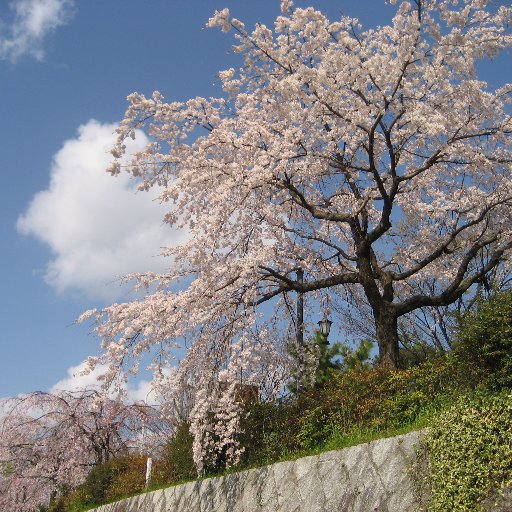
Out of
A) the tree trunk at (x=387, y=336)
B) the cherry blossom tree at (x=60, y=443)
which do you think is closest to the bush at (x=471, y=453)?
the tree trunk at (x=387, y=336)

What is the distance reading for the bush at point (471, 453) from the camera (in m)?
7.05

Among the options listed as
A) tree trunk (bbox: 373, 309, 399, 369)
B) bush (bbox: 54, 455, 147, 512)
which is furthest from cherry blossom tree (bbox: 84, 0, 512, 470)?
bush (bbox: 54, 455, 147, 512)

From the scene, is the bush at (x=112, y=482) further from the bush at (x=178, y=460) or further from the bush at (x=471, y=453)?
the bush at (x=471, y=453)

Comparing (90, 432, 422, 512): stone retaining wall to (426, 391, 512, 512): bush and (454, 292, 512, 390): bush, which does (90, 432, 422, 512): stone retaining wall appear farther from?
(454, 292, 512, 390): bush

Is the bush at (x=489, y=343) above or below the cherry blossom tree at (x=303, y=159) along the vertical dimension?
below

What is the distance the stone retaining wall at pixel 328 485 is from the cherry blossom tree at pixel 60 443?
8753mm

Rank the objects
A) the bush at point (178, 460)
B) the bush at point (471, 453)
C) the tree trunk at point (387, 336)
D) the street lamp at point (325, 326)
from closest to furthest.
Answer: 1. the bush at point (471, 453)
2. the tree trunk at point (387, 336)
3. the bush at point (178, 460)
4. the street lamp at point (325, 326)

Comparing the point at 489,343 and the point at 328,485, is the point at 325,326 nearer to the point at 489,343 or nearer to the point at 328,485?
the point at 328,485

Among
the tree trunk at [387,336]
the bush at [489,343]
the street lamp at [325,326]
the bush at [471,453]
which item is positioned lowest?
the bush at [471,453]

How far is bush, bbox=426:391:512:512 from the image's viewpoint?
7.05 meters

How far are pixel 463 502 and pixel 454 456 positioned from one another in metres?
0.53

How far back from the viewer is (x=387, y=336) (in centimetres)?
1298

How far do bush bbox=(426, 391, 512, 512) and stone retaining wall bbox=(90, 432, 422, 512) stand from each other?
531 millimetres

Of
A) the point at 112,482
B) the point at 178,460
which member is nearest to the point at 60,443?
the point at 112,482
